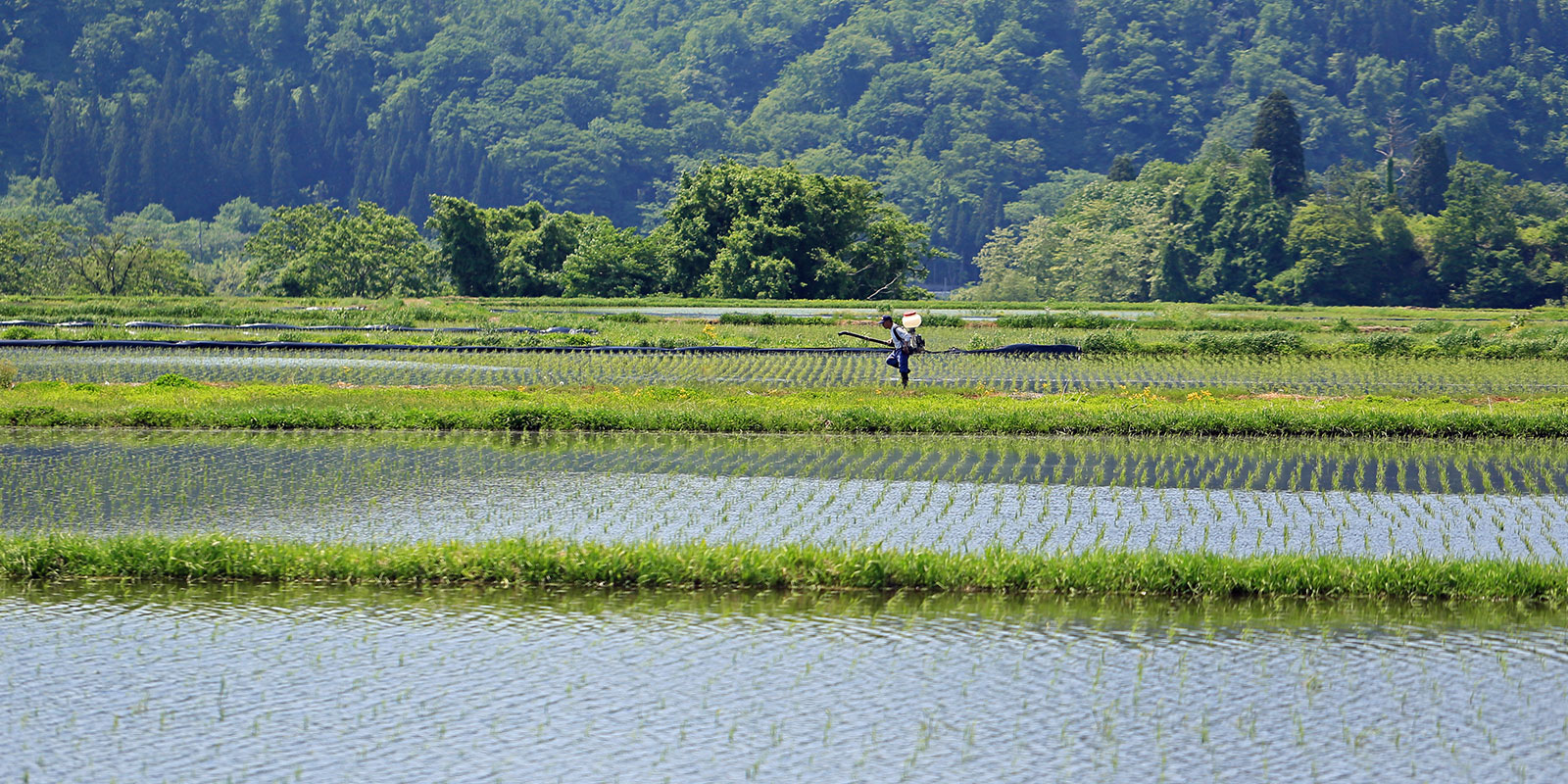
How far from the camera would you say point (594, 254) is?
61500 millimetres

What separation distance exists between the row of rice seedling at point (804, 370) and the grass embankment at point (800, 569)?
14718 mm

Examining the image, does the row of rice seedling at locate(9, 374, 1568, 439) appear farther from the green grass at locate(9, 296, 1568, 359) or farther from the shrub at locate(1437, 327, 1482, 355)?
the green grass at locate(9, 296, 1568, 359)

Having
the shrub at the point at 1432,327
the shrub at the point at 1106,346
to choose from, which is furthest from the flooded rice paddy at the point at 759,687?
the shrub at the point at 1432,327

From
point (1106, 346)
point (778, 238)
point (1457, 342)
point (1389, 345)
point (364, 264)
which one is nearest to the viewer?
point (1106, 346)

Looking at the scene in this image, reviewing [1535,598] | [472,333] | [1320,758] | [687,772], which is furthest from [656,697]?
[472,333]

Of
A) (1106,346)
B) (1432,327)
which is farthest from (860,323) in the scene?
(1432,327)

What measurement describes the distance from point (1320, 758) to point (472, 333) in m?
32.5

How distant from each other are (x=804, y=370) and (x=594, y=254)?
31115mm

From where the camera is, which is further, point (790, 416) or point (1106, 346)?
point (1106, 346)

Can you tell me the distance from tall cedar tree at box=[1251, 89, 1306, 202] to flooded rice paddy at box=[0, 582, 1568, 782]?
7759 cm

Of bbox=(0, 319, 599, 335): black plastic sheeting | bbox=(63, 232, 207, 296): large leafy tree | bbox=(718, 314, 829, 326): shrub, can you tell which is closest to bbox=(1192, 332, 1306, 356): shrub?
bbox=(718, 314, 829, 326): shrub

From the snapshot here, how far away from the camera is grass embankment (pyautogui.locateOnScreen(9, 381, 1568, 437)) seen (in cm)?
2253

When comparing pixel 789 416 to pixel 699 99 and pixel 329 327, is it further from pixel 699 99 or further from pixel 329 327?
pixel 699 99

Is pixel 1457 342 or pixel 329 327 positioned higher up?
pixel 1457 342
